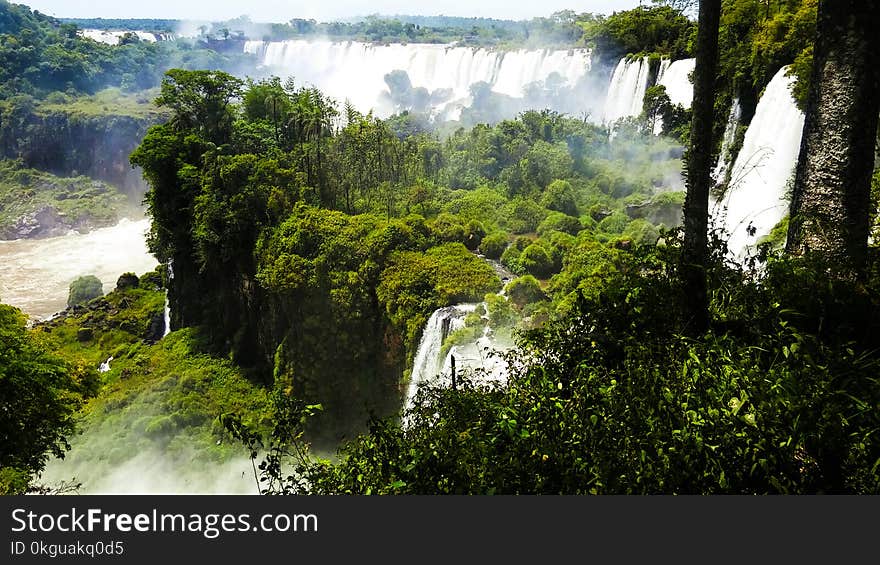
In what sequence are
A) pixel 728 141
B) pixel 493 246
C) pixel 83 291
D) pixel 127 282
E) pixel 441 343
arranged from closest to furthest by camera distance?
pixel 441 343, pixel 728 141, pixel 493 246, pixel 127 282, pixel 83 291

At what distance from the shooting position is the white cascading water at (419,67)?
145ft

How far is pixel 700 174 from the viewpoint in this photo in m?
4.97

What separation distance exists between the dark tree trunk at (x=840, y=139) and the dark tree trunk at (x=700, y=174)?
26.1 inches

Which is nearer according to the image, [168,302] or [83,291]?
[168,302]

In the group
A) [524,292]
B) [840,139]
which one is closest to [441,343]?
[524,292]

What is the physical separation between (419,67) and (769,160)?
153 feet

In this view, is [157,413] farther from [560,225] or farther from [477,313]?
[560,225]

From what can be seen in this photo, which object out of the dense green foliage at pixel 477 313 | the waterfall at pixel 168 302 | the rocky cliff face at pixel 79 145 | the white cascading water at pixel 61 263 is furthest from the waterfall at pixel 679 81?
the rocky cliff face at pixel 79 145

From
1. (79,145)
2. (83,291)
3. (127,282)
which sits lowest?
(83,291)

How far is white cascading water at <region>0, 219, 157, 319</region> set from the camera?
36688mm

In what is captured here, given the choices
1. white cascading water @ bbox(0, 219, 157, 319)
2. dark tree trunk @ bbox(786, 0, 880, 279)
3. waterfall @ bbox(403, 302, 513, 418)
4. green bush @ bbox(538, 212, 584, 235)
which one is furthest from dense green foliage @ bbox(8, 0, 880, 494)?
white cascading water @ bbox(0, 219, 157, 319)

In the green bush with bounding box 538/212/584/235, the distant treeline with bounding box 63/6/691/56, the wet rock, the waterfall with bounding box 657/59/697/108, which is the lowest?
the wet rock

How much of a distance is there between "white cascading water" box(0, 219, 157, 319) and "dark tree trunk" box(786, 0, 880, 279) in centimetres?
3728

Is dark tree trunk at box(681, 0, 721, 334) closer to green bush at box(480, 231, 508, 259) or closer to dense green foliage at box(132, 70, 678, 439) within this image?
dense green foliage at box(132, 70, 678, 439)
